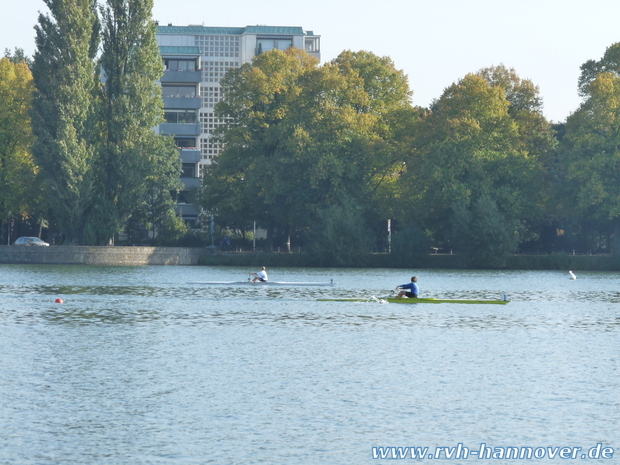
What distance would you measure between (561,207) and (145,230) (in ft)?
161

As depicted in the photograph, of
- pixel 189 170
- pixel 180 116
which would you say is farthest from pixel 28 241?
pixel 180 116

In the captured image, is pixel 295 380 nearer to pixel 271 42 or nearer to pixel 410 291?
pixel 410 291

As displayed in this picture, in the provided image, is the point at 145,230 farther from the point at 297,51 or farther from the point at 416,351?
the point at 416,351

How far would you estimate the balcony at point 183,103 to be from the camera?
139375 millimetres

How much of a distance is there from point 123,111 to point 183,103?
39475 millimetres

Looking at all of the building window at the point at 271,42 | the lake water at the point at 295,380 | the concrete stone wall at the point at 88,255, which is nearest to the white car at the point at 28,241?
the concrete stone wall at the point at 88,255

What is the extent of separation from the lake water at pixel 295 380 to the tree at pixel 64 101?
45681 mm

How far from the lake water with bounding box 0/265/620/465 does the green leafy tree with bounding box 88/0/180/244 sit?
1883 inches

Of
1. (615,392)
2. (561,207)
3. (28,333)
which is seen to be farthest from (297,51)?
(615,392)

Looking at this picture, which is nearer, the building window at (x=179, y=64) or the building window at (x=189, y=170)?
the building window at (x=189, y=170)

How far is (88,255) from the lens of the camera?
100312 millimetres

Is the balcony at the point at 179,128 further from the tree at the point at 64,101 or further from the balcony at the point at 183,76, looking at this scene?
the tree at the point at 64,101

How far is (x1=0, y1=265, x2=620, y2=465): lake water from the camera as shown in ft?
65.3

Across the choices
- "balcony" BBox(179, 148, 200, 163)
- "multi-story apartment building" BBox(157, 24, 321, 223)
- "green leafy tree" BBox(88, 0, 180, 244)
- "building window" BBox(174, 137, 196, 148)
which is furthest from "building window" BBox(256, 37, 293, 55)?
"green leafy tree" BBox(88, 0, 180, 244)
